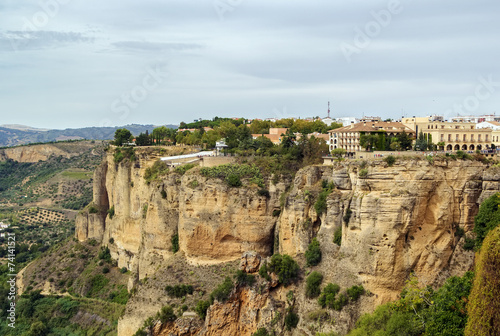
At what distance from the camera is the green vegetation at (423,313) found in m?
22.8

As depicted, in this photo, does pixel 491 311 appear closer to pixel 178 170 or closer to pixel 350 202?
pixel 350 202

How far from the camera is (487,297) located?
20.7m

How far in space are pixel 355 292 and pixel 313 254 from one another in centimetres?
361

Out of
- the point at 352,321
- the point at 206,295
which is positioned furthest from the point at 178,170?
the point at 352,321

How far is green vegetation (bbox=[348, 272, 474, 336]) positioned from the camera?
74.7ft

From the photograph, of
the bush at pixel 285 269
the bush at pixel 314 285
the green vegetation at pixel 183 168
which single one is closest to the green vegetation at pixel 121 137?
the green vegetation at pixel 183 168

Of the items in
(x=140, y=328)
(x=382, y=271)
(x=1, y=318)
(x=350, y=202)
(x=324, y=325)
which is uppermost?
(x=350, y=202)

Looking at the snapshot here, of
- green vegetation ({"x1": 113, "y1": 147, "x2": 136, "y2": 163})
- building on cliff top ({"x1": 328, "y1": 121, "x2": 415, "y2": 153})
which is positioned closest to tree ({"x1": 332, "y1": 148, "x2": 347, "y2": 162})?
building on cliff top ({"x1": 328, "y1": 121, "x2": 415, "y2": 153})

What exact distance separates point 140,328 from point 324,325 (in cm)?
1142

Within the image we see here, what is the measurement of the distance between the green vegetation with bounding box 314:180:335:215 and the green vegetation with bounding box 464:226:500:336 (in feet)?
32.8

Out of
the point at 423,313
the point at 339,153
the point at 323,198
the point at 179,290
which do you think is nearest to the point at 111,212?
the point at 179,290

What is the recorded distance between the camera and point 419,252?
89.0ft

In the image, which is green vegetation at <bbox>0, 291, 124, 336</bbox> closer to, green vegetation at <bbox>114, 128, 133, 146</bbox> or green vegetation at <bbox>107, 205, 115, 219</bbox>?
green vegetation at <bbox>107, 205, 115, 219</bbox>

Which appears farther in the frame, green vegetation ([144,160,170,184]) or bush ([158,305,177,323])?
green vegetation ([144,160,170,184])
